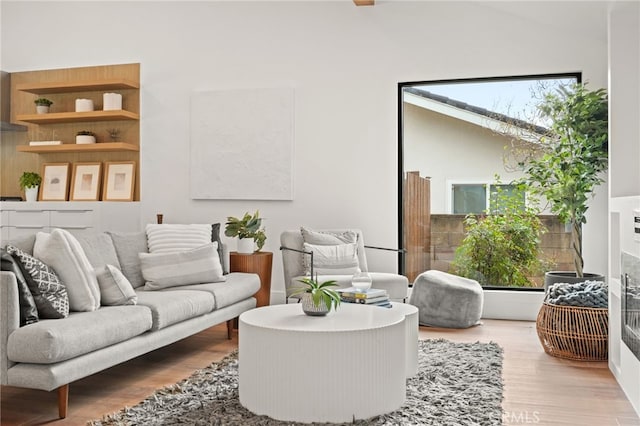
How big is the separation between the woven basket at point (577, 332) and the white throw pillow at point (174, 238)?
2.72m

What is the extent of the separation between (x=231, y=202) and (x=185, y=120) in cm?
105

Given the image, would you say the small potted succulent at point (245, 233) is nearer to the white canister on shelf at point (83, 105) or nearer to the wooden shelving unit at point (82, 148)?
the wooden shelving unit at point (82, 148)

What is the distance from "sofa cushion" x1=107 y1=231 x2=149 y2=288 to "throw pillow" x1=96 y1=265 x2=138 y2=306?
2.75 feet

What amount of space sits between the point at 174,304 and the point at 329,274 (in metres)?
1.78

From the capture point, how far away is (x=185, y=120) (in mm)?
Answer: 6910

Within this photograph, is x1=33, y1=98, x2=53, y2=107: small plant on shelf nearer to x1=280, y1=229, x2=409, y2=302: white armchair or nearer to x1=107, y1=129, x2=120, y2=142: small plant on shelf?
x1=107, y1=129, x2=120, y2=142: small plant on shelf

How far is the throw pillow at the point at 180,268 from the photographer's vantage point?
4.59m

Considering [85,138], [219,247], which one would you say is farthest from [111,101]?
[219,247]

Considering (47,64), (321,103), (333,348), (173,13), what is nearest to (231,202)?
(321,103)

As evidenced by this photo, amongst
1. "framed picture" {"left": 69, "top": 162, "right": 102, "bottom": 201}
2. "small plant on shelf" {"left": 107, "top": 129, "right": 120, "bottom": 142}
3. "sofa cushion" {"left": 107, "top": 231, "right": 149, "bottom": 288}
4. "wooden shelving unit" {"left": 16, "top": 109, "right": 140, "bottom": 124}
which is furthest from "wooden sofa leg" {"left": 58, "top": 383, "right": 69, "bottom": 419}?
→ "small plant on shelf" {"left": 107, "top": 129, "right": 120, "bottom": 142}

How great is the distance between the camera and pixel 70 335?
9.89ft

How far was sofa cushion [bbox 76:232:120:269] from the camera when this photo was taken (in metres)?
4.24

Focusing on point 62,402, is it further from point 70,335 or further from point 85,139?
point 85,139

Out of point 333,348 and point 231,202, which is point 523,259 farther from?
point 333,348
